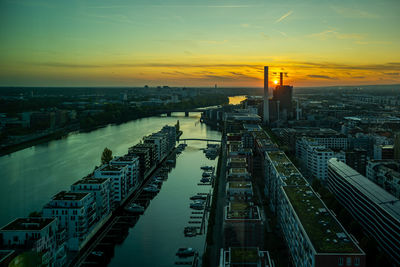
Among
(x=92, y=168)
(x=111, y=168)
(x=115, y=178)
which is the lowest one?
(x=92, y=168)

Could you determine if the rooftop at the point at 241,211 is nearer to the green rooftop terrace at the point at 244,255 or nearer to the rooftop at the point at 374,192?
the green rooftop terrace at the point at 244,255

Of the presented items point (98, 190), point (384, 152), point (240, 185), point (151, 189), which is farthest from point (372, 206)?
point (384, 152)

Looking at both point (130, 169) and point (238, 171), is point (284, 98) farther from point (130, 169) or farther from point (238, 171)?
point (238, 171)

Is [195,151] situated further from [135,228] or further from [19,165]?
[135,228]

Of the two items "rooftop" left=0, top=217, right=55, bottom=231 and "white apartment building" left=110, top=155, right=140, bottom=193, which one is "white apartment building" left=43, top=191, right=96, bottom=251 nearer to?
"rooftop" left=0, top=217, right=55, bottom=231

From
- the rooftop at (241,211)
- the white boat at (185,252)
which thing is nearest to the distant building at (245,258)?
the rooftop at (241,211)

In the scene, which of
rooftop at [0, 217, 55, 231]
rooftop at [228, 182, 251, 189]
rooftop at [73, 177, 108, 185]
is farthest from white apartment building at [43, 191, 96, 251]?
rooftop at [228, 182, 251, 189]
